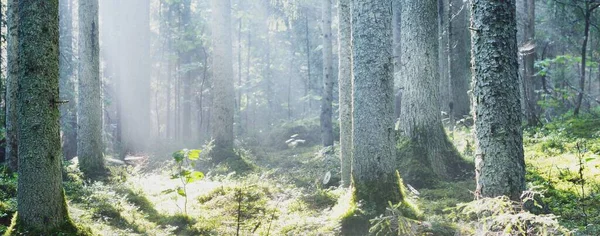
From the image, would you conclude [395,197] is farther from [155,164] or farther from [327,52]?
[155,164]

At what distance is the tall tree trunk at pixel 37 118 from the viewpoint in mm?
5164

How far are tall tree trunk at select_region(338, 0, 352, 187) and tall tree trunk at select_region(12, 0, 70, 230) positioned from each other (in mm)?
5664

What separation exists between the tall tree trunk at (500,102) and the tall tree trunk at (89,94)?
10100mm

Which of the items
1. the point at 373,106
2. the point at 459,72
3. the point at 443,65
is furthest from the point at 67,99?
the point at 373,106

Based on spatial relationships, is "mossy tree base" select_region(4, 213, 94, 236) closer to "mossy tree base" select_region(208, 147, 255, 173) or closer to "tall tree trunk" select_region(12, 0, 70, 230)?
"tall tree trunk" select_region(12, 0, 70, 230)

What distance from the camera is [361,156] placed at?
6.68 meters

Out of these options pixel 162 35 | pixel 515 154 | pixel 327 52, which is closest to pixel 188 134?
pixel 162 35

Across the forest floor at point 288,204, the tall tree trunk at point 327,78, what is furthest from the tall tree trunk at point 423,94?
the tall tree trunk at point 327,78

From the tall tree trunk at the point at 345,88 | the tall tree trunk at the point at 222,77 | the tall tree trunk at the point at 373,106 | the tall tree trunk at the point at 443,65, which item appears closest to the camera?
the tall tree trunk at the point at 373,106

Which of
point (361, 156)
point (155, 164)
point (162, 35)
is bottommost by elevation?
point (155, 164)

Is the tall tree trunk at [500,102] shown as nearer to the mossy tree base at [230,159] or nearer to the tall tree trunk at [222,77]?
the mossy tree base at [230,159]

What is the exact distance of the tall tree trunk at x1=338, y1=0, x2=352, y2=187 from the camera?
9.39 meters

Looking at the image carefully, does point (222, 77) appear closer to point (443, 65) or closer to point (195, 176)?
point (443, 65)

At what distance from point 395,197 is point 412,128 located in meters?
3.88
